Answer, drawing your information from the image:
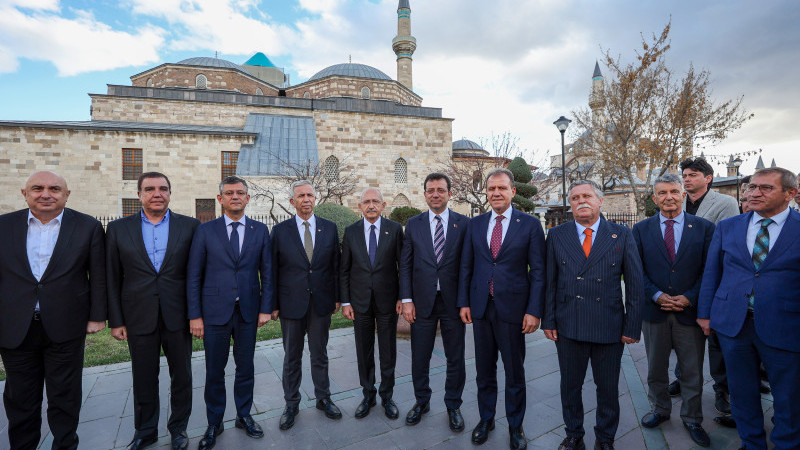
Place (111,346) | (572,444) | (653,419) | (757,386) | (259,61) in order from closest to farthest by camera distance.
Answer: (757,386) → (572,444) → (653,419) → (111,346) → (259,61)

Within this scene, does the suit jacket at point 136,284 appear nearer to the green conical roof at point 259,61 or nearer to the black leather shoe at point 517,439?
the black leather shoe at point 517,439

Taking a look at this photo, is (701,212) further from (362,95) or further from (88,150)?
(362,95)

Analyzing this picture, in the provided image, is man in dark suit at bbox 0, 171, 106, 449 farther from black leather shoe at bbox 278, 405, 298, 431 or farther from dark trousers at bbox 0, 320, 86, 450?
black leather shoe at bbox 278, 405, 298, 431

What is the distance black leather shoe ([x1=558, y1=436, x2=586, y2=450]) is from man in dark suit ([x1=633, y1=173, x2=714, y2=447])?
0.83 meters

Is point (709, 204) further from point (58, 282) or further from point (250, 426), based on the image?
point (58, 282)

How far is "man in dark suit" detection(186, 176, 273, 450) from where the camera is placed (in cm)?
332

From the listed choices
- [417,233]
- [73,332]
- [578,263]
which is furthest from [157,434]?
[578,263]

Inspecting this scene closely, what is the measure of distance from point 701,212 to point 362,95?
3139cm

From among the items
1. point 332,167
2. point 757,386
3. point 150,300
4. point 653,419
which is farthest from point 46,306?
point 332,167

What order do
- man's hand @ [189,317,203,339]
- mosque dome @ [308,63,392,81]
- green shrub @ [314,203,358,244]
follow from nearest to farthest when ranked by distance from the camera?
1. man's hand @ [189,317,203,339]
2. green shrub @ [314,203,358,244]
3. mosque dome @ [308,63,392,81]

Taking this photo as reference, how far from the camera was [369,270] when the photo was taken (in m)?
3.81

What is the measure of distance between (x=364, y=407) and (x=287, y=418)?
0.77 metres

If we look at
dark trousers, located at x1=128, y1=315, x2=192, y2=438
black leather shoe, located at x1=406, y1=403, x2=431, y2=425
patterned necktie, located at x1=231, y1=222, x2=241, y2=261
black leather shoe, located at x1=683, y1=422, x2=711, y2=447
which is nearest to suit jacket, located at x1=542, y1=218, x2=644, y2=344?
black leather shoe, located at x1=683, y1=422, x2=711, y2=447

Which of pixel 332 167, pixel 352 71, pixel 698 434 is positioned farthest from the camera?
pixel 352 71
